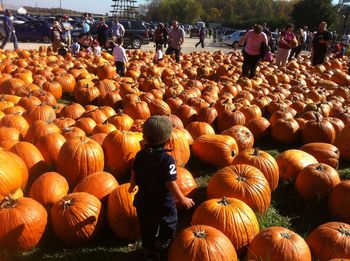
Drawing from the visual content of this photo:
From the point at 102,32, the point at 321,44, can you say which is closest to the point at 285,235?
the point at 321,44

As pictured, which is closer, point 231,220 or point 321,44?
point 231,220

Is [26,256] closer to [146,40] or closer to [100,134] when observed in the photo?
[100,134]

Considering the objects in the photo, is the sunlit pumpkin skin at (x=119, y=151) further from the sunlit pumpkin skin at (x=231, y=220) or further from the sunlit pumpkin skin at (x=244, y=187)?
the sunlit pumpkin skin at (x=231, y=220)

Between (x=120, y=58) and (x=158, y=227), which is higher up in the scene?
(x=120, y=58)

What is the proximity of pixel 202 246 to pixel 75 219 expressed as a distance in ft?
4.30

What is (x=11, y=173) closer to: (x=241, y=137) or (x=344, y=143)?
(x=241, y=137)

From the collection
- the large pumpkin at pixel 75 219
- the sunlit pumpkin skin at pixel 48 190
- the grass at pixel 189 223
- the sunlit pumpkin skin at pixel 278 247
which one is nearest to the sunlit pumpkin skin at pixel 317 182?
the grass at pixel 189 223

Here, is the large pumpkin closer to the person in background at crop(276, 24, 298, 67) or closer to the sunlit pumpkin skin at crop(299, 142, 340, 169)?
the sunlit pumpkin skin at crop(299, 142, 340, 169)

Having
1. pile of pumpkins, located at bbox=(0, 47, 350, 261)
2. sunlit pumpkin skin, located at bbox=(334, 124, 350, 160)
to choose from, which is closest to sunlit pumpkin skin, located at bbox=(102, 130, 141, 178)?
pile of pumpkins, located at bbox=(0, 47, 350, 261)

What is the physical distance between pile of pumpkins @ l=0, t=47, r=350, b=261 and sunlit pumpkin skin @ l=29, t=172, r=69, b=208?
0.01 metres

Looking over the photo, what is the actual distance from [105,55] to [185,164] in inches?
403

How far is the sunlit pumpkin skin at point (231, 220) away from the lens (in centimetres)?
336

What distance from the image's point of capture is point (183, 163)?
5.09 m

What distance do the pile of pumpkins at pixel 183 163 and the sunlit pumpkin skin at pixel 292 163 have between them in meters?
0.01
